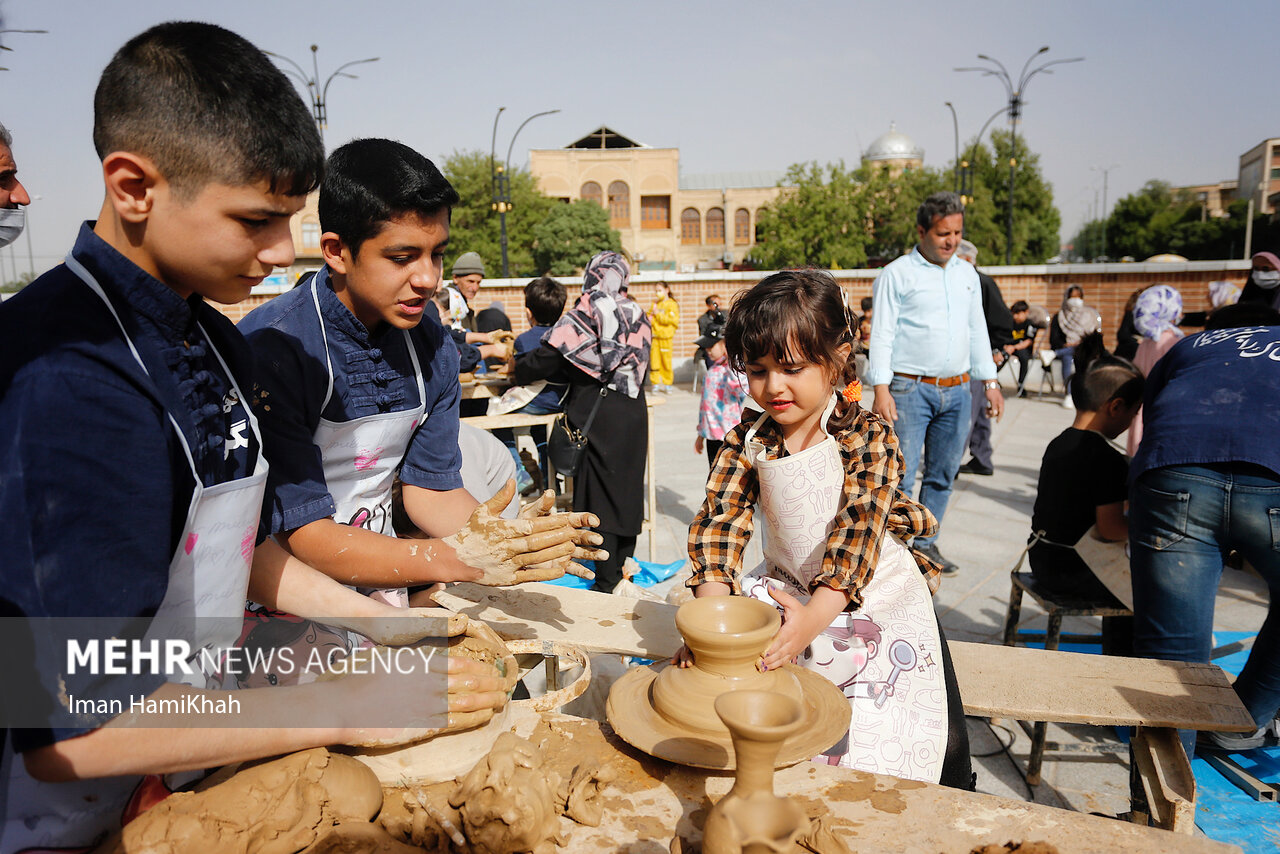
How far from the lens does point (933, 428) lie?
4875 mm

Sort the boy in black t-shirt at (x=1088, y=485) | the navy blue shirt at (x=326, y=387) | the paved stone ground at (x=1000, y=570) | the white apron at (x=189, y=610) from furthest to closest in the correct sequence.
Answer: the boy in black t-shirt at (x=1088, y=485) < the paved stone ground at (x=1000, y=570) < the navy blue shirt at (x=326, y=387) < the white apron at (x=189, y=610)

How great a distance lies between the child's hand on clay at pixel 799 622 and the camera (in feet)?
5.86

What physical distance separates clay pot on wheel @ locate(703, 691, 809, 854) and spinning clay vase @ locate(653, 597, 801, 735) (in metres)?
0.23

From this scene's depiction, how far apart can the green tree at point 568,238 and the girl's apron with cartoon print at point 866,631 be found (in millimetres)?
36342

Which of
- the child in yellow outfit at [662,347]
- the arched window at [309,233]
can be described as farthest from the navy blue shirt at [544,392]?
the arched window at [309,233]

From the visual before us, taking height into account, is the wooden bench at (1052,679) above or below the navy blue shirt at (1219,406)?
below

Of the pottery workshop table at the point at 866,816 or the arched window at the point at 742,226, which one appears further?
the arched window at the point at 742,226

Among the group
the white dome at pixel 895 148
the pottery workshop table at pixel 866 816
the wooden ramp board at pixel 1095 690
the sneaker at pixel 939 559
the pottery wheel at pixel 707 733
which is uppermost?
the white dome at pixel 895 148

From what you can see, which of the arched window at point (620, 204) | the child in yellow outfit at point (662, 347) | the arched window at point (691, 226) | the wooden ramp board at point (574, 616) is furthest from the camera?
the arched window at point (691, 226)

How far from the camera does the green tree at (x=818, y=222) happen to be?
32156 millimetres

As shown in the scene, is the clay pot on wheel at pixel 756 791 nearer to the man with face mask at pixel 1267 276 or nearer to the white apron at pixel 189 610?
the white apron at pixel 189 610

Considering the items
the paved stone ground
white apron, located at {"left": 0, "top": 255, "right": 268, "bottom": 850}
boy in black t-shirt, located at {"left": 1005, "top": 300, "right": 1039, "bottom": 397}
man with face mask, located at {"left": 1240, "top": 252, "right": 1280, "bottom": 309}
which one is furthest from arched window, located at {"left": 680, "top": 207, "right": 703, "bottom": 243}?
white apron, located at {"left": 0, "top": 255, "right": 268, "bottom": 850}

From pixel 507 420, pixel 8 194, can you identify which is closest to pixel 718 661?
pixel 8 194

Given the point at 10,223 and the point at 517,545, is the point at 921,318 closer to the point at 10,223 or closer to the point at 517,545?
the point at 517,545
